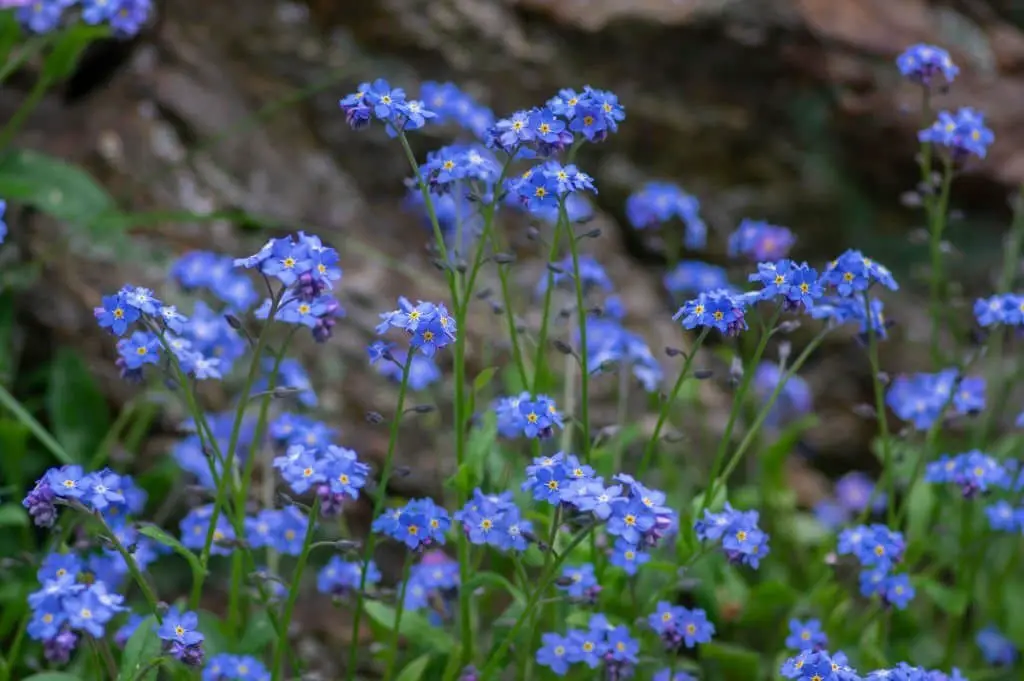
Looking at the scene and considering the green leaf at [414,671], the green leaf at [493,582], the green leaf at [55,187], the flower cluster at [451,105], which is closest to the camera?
the green leaf at [493,582]

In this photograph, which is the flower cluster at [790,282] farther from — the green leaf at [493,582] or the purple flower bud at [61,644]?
the purple flower bud at [61,644]

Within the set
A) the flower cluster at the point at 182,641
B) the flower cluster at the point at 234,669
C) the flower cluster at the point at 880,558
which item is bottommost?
the flower cluster at the point at 182,641

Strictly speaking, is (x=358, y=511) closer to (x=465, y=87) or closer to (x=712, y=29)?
(x=465, y=87)

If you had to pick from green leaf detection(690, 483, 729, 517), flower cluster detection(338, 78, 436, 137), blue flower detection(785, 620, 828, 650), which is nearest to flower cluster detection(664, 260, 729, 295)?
green leaf detection(690, 483, 729, 517)

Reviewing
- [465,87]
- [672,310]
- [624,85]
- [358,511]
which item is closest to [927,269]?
[672,310]

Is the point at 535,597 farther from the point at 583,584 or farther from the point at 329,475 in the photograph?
the point at 329,475

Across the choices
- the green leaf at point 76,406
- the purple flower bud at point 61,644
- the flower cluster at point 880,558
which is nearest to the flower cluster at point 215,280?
the green leaf at point 76,406
